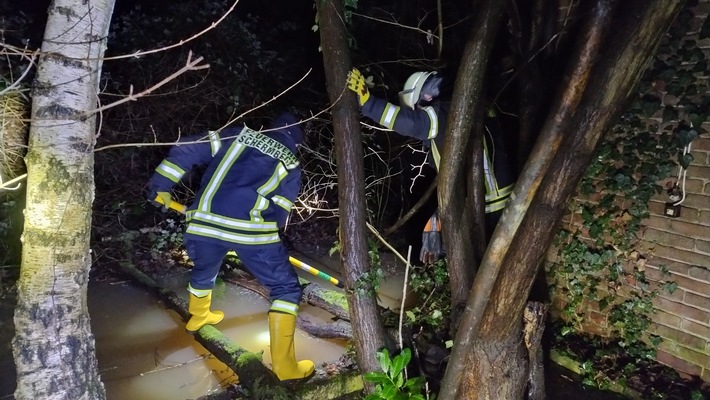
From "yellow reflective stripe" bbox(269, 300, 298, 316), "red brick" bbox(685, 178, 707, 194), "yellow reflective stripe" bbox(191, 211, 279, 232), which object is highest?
"red brick" bbox(685, 178, 707, 194)

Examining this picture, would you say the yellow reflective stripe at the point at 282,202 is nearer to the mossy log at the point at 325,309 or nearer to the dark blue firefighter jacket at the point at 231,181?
the dark blue firefighter jacket at the point at 231,181

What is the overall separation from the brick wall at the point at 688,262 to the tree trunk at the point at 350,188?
195cm

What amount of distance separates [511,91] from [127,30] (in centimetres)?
431

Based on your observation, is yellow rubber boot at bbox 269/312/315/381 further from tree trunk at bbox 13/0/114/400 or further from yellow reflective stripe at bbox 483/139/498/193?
yellow reflective stripe at bbox 483/139/498/193

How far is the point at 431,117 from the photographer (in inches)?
111

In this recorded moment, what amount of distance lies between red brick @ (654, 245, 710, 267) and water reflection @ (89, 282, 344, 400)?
239cm

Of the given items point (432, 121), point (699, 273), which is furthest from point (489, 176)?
point (699, 273)

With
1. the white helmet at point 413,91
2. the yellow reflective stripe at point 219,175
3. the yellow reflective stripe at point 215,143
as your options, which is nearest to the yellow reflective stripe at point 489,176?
the white helmet at point 413,91

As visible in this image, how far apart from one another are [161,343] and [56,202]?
198 centimetres

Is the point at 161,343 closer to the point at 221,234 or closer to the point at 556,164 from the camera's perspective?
the point at 221,234

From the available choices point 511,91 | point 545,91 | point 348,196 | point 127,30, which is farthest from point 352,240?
point 127,30

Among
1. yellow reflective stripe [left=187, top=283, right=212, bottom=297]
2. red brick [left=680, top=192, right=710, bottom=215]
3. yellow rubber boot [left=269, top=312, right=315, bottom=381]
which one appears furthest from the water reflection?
red brick [left=680, top=192, right=710, bottom=215]

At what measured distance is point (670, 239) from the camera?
120 inches

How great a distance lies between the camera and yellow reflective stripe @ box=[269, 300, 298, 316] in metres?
3.25
